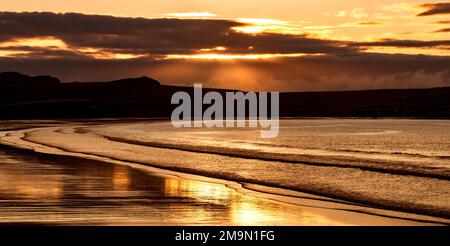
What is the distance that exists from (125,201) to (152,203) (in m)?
0.71

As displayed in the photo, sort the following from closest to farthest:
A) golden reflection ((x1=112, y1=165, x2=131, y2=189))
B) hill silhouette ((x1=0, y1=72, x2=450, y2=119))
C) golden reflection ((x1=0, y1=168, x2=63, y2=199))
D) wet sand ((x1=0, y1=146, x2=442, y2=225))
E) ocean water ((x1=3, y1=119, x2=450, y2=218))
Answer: wet sand ((x1=0, y1=146, x2=442, y2=225)) < golden reflection ((x1=0, y1=168, x2=63, y2=199)) < ocean water ((x1=3, y1=119, x2=450, y2=218)) < golden reflection ((x1=112, y1=165, x2=131, y2=189)) < hill silhouette ((x1=0, y1=72, x2=450, y2=119))

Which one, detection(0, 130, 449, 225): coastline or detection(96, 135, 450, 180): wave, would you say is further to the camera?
detection(96, 135, 450, 180): wave

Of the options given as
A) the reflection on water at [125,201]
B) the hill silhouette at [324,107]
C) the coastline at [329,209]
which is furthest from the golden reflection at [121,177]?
the hill silhouette at [324,107]

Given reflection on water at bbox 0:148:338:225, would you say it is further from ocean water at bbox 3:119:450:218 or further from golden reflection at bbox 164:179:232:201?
ocean water at bbox 3:119:450:218

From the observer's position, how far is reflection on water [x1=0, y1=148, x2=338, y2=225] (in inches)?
610

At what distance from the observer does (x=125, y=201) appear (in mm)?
18078

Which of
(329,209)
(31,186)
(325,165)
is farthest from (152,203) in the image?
(325,165)

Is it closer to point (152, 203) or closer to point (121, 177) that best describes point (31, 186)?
point (121, 177)

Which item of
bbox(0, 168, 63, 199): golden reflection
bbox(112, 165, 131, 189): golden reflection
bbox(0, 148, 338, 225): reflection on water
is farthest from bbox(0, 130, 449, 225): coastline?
bbox(0, 168, 63, 199): golden reflection
